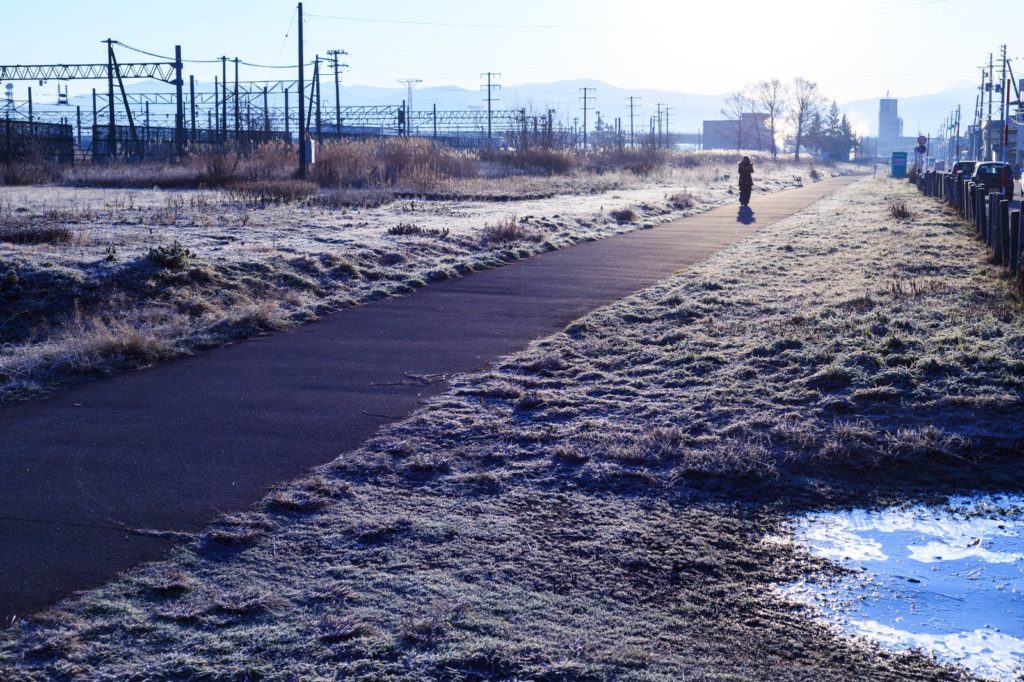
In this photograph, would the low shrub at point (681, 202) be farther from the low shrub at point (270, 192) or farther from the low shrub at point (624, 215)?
the low shrub at point (270, 192)

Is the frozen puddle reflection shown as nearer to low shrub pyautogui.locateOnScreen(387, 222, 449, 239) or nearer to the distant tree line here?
low shrub pyautogui.locateOnScreen(387, 222, 449, 239)

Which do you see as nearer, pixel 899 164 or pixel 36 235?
pixel 36 235

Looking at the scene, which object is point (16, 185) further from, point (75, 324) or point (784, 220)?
point (75, 324)

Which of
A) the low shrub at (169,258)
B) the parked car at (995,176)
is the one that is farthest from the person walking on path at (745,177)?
the low shrub at (169,258)

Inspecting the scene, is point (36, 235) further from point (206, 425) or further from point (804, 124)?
point (804, 124)

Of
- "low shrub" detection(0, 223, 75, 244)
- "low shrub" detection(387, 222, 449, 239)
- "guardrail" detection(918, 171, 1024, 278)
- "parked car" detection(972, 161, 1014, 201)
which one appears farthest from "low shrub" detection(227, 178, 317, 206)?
"parked car" detection(972, 161, 1014, 201)

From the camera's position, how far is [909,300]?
11211mm

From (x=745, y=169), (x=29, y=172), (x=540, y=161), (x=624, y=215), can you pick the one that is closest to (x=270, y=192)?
(x=624, y=215)

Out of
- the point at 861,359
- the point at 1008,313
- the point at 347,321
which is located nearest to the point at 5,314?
the point at 347,321

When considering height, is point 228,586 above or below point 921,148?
below

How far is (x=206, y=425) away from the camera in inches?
269

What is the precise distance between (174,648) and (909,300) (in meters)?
9.43

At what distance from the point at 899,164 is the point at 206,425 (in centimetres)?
7252

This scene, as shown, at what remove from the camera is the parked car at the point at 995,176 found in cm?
3198
